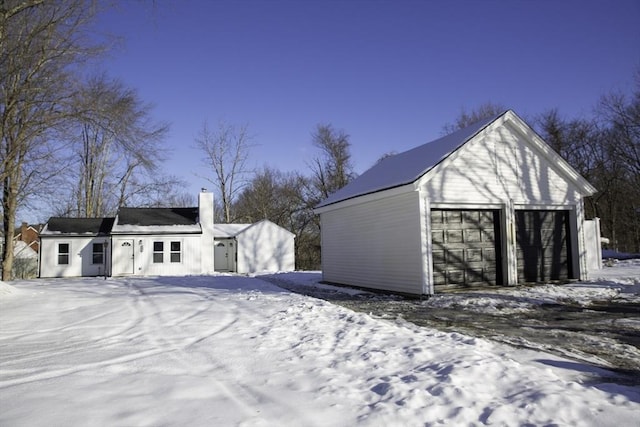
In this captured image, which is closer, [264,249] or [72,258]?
[72,258]

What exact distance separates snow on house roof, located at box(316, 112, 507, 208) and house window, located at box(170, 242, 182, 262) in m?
12.0

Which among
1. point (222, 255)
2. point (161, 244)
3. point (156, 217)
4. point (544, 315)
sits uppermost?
point (156, 217)

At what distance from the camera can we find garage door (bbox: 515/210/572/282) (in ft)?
45.4

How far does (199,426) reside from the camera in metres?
3.44

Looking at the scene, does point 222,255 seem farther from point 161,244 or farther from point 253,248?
point 161,244

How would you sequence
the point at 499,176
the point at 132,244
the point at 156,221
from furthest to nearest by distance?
the point at 156,221 < the point at 132,244 < the point at 499,176

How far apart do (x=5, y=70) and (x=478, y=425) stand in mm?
14399

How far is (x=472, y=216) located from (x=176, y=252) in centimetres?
1803

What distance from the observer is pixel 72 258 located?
25672 mm

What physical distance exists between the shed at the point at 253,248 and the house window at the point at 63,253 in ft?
28.7

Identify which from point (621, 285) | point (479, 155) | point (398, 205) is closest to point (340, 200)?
point (398, 205)

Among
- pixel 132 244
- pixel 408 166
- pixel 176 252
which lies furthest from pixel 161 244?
pixel 408 166

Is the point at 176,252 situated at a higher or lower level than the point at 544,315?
higher

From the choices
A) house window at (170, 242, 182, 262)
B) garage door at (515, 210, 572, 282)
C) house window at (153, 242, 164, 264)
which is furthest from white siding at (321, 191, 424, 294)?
house window at (153, 242, 164, 264)
